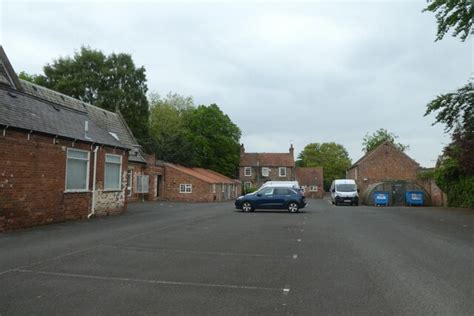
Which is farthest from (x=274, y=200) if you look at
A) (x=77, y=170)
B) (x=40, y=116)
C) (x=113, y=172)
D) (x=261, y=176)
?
(x=261, y=176)

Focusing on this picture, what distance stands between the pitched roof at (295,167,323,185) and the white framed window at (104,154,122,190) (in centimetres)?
6067

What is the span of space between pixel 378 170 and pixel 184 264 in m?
53.5

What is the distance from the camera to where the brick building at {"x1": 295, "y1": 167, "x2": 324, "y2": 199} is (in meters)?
79.2

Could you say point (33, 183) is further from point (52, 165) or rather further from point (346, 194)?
point (346, 194)

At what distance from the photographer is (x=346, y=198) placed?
38094 millimetres

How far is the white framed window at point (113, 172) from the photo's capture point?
2027 cm

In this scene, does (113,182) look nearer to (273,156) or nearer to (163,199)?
(163,199)

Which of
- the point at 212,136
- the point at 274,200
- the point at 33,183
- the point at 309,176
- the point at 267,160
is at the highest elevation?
the point at 212,136

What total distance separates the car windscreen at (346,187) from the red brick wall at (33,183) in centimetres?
2614

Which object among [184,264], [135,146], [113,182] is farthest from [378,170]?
[184,264]

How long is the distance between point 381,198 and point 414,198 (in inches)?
111

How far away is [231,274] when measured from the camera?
7.68 metres

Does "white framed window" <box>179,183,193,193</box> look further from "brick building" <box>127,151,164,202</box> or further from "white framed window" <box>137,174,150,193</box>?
"white framed window" <box>137,174,150,193</box>

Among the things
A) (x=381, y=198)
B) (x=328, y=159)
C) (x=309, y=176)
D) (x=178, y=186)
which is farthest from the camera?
(x=328, y=159)
